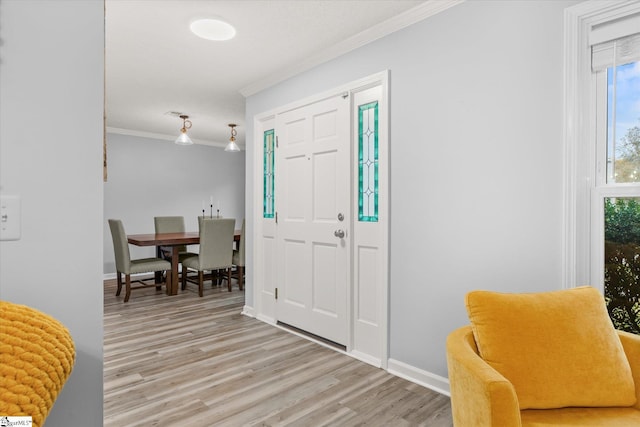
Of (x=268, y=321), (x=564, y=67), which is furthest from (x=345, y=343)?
(x=564, y=67)

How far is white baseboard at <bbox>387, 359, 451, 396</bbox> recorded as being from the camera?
7.37ft

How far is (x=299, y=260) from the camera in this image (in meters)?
3.37

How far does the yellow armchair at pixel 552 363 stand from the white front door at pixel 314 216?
5.09 ft

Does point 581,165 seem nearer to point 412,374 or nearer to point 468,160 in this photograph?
point 468,160

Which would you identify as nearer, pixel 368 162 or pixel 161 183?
pixel 368 162

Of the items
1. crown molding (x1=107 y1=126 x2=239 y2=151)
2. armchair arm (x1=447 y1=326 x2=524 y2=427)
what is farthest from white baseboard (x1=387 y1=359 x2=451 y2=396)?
crown molding (x1=107 y1=126 x2=239 y2=151)

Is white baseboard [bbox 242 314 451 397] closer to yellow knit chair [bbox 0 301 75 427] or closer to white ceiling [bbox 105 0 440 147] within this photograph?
yellow knit chair [bbox 0 301 75 427]

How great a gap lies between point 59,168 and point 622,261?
Result: 229cm

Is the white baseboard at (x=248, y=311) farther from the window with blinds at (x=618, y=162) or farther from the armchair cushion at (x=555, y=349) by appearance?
the window with blinds at (x=618, y=162)

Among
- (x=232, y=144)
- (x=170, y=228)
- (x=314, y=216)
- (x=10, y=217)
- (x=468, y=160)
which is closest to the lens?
(x=10, y=217)

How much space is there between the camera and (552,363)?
52.1 inches

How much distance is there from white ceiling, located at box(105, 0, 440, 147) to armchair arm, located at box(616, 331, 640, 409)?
201 cm

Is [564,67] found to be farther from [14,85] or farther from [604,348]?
[14,85]

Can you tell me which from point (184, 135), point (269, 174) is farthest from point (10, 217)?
point (184, 135)
